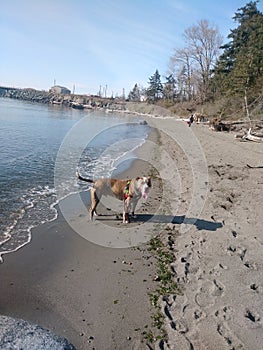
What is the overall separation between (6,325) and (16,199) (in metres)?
6.49

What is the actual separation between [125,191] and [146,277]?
3035 millimetres

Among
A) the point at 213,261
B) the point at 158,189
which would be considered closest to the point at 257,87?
the point at 158,189

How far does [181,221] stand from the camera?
26.1 feet

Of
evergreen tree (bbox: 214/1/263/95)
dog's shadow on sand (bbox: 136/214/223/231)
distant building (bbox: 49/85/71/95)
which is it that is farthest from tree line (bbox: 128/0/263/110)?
distant building (bbox: 49/85/71/95)

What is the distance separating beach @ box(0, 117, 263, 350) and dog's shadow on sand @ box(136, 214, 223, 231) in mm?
28

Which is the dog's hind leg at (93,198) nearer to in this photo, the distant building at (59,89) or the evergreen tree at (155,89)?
the evergreen tree at (155,89)

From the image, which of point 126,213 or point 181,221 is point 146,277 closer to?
point 126,213

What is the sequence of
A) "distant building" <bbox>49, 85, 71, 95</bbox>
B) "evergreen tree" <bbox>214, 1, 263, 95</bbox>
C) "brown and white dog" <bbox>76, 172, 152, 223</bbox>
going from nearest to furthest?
"brown and white dog" <bbox>76, 172, 152, 223</bbox>, "evergreen tree" <bbox>214, 1, 263, 95</bbox>, "distant building" <bbox>49, 85, 71, 95</bbox>

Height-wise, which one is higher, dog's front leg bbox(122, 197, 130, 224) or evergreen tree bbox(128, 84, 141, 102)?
evergreen tree bbox(128, 84, 141, 102)

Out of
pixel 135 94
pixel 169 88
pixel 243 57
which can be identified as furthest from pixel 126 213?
pixel 135 94

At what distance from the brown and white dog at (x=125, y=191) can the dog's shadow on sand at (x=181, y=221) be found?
0.48 metres

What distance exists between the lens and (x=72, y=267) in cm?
568

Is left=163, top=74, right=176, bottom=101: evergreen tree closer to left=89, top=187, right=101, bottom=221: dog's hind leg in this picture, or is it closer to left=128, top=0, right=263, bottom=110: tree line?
left=128, top=0, right=263, bottom=110: tree line

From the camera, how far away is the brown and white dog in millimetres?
7871
